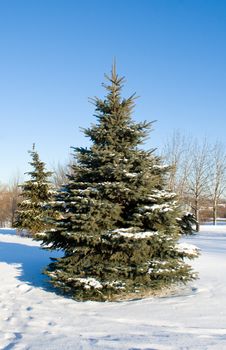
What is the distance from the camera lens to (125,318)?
241 inches

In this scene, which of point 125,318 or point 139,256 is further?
point 139,256

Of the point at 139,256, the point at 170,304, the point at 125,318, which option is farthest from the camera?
the point at 139,256

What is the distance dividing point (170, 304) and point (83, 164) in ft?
12.1

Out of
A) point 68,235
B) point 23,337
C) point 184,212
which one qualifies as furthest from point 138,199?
point 23,337

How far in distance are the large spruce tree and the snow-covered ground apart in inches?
17.3

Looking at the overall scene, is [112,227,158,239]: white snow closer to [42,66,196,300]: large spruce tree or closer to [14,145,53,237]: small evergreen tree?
[42,66,196,300]: large spruce tree

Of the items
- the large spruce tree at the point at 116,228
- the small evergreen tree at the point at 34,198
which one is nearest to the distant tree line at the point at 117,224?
the large spruce tree at the point at 116,228

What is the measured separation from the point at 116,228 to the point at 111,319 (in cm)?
211

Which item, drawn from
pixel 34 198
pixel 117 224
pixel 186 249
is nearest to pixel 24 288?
pixel 117 224

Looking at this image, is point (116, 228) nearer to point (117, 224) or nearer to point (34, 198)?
point (117, 224)

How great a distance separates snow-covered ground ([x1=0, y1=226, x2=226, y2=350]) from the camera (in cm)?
462

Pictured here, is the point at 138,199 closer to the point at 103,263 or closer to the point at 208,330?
the point at 103,263

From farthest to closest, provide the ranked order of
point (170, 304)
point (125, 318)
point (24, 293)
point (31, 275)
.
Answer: point (31, 275)
point (24, 293)
point (170, 304)
point (125, 318)

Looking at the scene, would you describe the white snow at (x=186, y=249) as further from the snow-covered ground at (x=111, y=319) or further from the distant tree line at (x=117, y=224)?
the snow-covered ground at (x=111, y=319)
